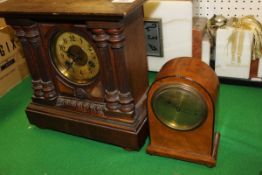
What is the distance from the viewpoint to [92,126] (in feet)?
5.75

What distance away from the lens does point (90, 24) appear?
4.82ft

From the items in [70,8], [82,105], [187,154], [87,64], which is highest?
[70,8]

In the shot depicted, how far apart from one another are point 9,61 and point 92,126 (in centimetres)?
100

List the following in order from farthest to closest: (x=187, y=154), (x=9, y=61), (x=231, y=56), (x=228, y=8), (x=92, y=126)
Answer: (x=9, y=61)
(x=228, y=8)
(x=231, y=56)
(x=92, y=126)
(x=187, y=154)

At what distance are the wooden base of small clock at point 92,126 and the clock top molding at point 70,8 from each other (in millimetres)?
563

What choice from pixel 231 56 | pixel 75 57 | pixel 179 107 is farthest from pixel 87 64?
pixel 231 56

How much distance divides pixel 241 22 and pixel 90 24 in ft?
3.30

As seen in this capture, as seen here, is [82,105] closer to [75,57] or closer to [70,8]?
[75,57]

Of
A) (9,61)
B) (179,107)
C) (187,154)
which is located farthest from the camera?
(9,61)

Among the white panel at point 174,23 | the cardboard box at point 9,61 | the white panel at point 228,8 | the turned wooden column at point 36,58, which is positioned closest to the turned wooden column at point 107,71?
the turned wooden column at point 36,58

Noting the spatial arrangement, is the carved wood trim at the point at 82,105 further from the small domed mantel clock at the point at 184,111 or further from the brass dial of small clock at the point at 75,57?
the small domed mantel clock at the point at 184,111

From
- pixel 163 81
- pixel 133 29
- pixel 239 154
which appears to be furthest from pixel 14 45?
pixel 239 154

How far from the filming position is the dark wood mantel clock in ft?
A: 4.87

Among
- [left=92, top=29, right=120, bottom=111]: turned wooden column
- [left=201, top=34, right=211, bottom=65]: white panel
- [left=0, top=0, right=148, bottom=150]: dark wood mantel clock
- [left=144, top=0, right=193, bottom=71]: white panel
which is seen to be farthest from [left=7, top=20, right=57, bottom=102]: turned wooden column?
[left=201, top=34, right=211, bottom=65]: white panel
